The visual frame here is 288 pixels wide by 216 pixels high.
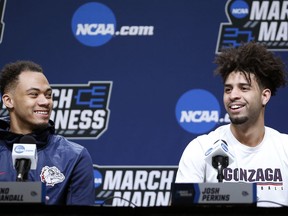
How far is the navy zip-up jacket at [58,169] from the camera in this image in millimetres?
3572

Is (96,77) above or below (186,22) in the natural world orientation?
below

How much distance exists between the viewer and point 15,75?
152 inches

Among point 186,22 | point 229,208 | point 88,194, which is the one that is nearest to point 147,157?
point 186,22

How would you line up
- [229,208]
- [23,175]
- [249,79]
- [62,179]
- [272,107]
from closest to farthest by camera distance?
[229,208] → [23,175] → [62,179] → [249,79] → [272,107]

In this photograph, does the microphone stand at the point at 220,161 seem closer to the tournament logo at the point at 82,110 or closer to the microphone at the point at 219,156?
the microphone at the point at 219,156

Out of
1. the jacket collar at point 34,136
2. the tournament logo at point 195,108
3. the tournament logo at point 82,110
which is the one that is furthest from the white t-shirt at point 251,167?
the tournament logo at point 82,110

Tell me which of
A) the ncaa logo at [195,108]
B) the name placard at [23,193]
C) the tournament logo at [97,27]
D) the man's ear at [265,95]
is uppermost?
the tournament logo at [97,27]

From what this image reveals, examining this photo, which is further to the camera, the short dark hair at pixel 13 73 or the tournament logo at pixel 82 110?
the tournament logo at pixel 82 110

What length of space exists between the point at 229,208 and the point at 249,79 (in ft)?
4.92

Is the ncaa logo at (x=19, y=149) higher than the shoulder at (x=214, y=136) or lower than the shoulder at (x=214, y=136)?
lower

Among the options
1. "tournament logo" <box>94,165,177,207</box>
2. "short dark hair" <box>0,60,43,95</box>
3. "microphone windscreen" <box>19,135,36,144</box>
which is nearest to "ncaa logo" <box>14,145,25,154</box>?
"microphone windscreen" <box>19,135,36,144</box>

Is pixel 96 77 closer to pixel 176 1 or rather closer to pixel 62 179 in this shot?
pixel 176 1

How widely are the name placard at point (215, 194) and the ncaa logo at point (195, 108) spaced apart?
215cm

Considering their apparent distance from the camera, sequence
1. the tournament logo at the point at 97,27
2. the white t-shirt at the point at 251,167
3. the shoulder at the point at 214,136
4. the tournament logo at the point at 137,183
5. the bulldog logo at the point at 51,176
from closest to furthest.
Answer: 1. the bulldog logo at the point at 51,176
2. the white t-shirt at the point at 251,167
3. the shoulder at the point at 214,136
4. the tournament logo at the point at 137,183
5. the tournament logo at the point at 97,27
